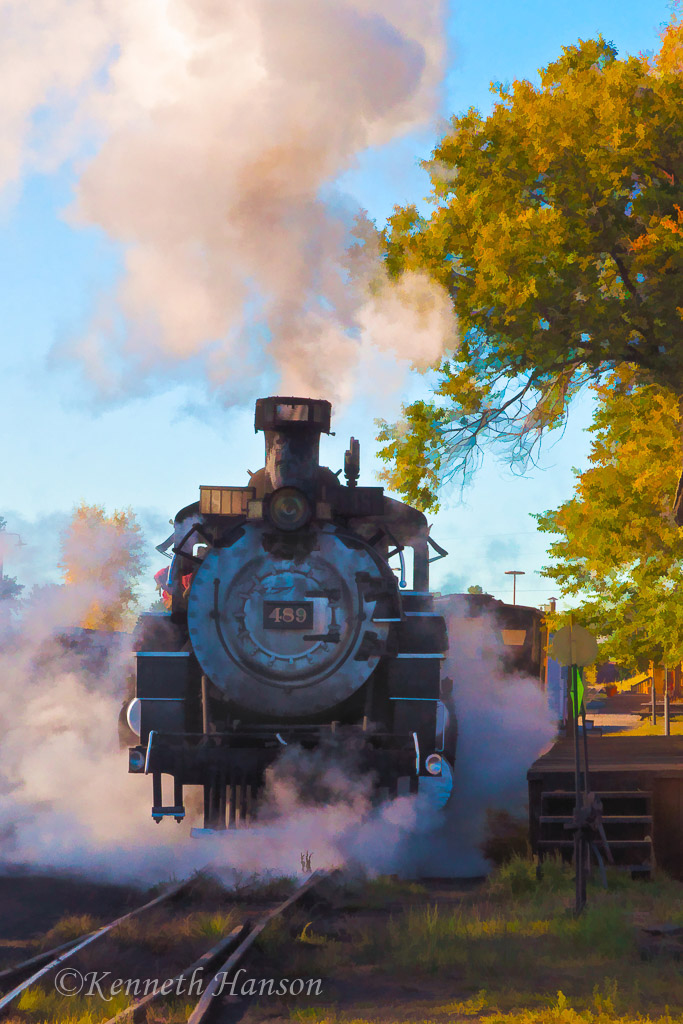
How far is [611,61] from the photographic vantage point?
1616 cm

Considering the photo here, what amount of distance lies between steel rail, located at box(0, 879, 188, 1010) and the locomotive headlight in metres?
2.95

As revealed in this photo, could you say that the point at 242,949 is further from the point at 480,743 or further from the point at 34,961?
the point at 480,743

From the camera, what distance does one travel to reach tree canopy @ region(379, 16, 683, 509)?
50.3 ft

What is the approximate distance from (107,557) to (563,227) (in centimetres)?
3788

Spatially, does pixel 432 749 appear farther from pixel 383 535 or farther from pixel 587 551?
pixel 587 551

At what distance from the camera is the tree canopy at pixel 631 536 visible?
748 inches

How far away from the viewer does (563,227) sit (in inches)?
610

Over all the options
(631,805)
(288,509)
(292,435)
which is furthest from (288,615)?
(631,805)

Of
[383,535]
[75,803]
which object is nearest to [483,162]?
[383,535]

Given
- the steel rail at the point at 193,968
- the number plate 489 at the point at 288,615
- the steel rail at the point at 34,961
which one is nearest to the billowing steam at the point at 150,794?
the number plate 489 at the point at 288,615

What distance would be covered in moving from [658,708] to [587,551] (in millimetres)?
24678

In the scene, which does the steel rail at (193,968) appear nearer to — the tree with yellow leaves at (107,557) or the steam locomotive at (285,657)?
the steam locomotive at (285,657)

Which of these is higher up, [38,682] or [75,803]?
[38,682]

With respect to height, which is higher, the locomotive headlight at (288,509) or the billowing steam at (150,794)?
the locomotive headlight at (288,509)
